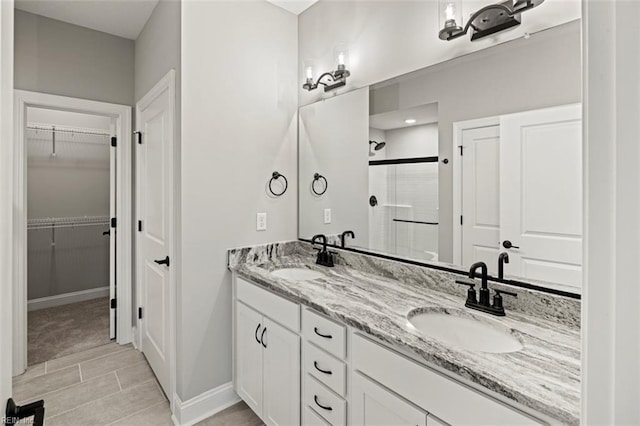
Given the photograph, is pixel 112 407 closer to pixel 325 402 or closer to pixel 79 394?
pixel 79 394

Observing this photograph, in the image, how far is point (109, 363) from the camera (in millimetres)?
2703

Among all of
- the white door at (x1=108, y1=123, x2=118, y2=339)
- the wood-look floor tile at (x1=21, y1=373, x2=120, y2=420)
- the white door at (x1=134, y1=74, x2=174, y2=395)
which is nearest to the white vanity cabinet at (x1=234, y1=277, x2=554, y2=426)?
the white door at (x1=134, y1=74, x2=174, y2=395)

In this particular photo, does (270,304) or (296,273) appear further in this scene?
(296,273)

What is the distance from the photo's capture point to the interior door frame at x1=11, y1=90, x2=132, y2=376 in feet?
8.30

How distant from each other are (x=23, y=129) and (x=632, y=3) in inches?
135

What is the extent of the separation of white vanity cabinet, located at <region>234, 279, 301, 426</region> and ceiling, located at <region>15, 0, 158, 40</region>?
2.18 m

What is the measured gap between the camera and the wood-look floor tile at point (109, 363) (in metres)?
2.57

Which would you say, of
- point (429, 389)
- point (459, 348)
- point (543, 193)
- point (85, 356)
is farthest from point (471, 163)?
point (85, 356)

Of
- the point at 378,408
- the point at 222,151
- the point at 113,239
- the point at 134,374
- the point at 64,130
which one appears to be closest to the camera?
the point at 378,408

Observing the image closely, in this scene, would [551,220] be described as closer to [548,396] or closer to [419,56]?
[548,396]

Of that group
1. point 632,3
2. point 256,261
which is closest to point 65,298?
point 256,261

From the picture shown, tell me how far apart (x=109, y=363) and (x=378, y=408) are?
2464mm

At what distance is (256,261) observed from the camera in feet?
7.54

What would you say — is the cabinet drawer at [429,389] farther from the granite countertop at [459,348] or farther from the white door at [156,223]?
the white door at [156,223]
